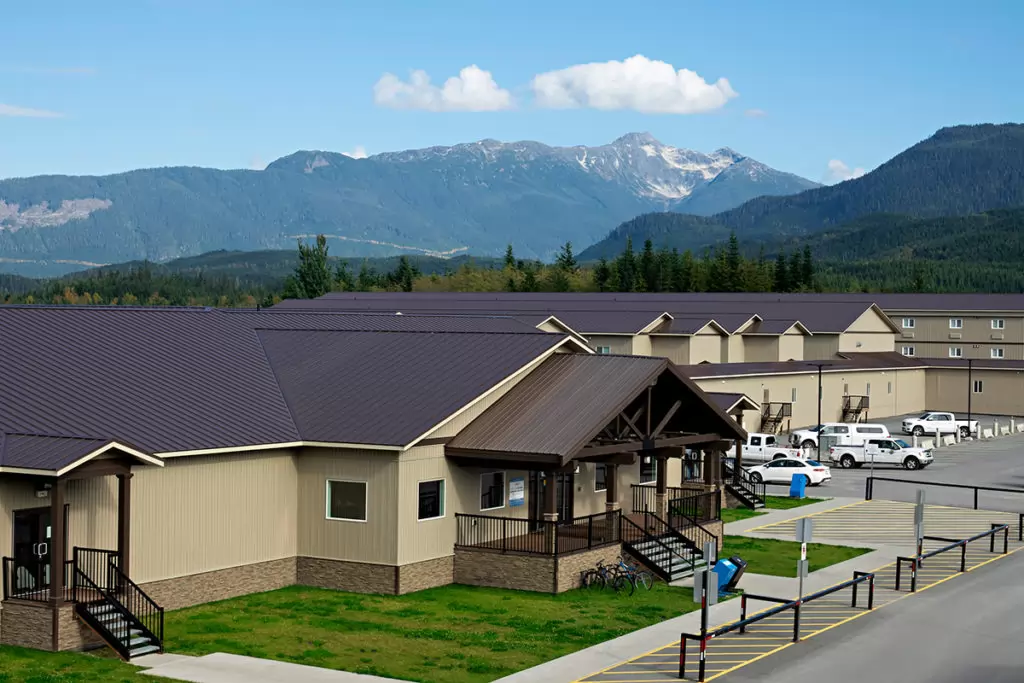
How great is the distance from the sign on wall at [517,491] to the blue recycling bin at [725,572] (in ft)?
17.7

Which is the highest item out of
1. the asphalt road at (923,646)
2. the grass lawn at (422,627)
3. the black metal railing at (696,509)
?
the black metal railing at (696,509)

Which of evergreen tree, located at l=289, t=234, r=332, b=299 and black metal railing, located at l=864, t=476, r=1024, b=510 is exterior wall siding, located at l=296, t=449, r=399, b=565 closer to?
black metal railing, located at l=864, t=476, r=1024, b=510

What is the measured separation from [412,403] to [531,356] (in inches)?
149

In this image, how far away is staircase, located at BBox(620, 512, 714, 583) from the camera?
35938 millimetres

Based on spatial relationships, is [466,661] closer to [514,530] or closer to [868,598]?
[514,530]

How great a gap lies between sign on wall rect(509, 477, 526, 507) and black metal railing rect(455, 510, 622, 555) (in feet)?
2.24

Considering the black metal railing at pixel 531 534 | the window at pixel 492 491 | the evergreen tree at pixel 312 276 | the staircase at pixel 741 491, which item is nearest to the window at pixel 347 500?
the black metal railing at pixel 531 534

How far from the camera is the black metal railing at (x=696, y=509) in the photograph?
1538 inches

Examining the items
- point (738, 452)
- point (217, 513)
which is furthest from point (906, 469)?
point (217, 513)

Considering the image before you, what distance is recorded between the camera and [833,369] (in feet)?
287

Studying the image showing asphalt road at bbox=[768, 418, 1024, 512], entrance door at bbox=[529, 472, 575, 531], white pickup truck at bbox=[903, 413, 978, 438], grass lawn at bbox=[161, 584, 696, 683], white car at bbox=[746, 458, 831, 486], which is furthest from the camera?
white pickup truck at bbox=[903, 413, 978, 438]

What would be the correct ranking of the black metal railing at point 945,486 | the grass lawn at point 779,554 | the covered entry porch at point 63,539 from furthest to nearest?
the black metal railing at point 945,486
the grass lawn at point 779,554
the covered entry porch at point 63,539

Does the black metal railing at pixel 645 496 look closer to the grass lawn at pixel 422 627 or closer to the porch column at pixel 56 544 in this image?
the grass lawn at pixel 422 627

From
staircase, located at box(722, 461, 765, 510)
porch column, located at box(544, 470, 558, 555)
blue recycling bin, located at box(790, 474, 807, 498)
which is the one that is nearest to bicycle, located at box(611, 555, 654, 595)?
porch column, located at box(544, 470, 558, 555)
